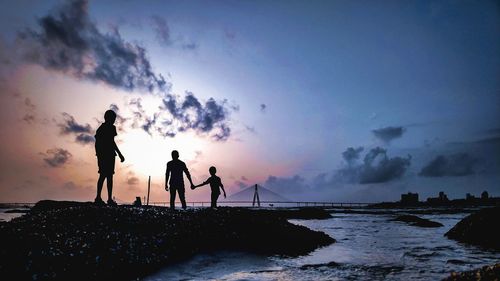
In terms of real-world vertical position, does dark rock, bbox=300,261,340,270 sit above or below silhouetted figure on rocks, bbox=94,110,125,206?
below

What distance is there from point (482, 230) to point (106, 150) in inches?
614

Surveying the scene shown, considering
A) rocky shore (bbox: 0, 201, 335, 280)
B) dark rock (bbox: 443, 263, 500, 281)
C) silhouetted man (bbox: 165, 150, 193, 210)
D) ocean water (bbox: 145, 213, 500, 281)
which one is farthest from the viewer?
Answer: silhouetted man (bbox: 165, 150, 193, 210)

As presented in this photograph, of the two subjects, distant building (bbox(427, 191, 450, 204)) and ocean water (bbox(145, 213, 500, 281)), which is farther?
distant building (bbox(427, 191, 450, 204))

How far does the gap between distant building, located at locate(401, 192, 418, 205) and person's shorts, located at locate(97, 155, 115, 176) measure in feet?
448

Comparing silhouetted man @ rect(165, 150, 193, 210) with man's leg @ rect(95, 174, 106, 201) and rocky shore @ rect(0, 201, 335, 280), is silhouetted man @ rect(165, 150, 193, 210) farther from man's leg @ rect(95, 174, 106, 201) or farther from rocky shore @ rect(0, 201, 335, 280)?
man's leg @ rect(95, 174, 106, 201)

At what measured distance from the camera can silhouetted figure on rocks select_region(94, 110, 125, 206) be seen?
37.5ft

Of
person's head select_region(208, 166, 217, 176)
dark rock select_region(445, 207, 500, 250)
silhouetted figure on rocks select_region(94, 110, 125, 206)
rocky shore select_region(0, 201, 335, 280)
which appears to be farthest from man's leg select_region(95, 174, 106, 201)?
dark rock select_region(445, 207, 500, 250)

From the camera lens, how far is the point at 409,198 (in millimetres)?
130500

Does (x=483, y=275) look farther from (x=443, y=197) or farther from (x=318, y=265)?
(x=443, y=197)

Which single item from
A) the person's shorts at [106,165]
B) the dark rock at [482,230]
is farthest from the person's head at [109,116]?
the dark rock at [482,230]

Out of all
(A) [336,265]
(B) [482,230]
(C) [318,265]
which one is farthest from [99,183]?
(B) [482,230]

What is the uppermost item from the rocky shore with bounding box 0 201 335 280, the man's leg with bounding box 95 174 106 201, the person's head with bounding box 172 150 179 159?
the person's head with bounding box 172 150 179 159

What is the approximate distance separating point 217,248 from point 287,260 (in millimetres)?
2346

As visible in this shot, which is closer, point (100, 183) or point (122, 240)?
point (122, 240)
